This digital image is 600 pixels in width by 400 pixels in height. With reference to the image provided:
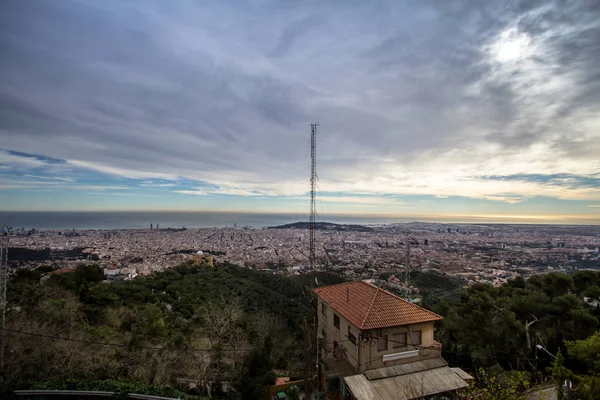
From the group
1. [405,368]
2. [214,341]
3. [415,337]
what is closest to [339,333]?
[405,368]

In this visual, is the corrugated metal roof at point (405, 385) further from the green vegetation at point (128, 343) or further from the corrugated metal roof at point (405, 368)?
the green vegetation at point (128, 343)

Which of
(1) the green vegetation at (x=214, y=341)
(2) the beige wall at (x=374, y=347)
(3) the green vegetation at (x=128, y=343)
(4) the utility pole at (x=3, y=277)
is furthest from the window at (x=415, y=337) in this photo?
(4) the utility pole at (x=3, y=277)

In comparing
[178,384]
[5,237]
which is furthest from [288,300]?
[5,237]

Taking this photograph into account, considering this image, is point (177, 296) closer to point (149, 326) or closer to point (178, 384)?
point (149, 326)

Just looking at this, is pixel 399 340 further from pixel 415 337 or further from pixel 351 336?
pixel 351 336

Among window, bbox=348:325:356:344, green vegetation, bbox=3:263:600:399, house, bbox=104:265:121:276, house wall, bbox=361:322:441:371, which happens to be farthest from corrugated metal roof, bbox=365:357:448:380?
house, bbox=104:265:121:276
